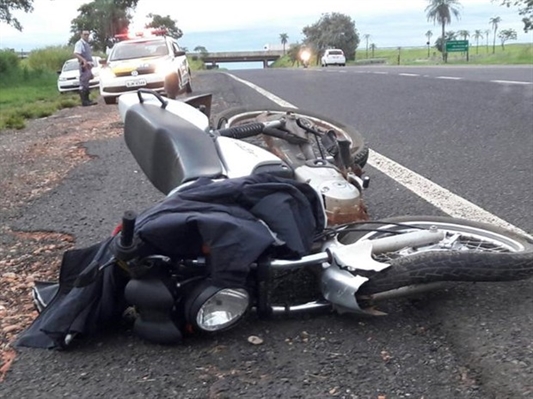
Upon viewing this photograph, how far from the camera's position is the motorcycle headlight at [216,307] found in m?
2.41

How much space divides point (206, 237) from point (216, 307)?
0.23 metres

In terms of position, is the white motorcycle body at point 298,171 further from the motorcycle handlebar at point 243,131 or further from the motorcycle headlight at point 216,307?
the motorcycle headlight at point 216,307

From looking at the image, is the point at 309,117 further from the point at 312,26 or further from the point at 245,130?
the point at 312,26

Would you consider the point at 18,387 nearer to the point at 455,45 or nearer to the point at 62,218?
the point at 62,218

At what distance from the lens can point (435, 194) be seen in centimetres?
429

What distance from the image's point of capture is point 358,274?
8.39 ft

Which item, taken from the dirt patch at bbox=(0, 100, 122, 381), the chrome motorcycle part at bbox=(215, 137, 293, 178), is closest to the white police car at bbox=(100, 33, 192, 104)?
the dirt patch at bbox=(0, 100, 122, 381)

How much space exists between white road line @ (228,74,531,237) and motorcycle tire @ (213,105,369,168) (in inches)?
13.4

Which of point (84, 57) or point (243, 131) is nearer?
point (243, 131)

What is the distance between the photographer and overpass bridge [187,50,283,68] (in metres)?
110

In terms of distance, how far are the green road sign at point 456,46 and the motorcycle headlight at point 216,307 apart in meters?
62.5

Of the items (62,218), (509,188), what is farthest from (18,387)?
(509,188)

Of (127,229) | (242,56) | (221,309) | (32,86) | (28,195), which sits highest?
(127,229)

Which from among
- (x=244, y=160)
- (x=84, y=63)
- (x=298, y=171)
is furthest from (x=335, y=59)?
(x=244, y=160)
